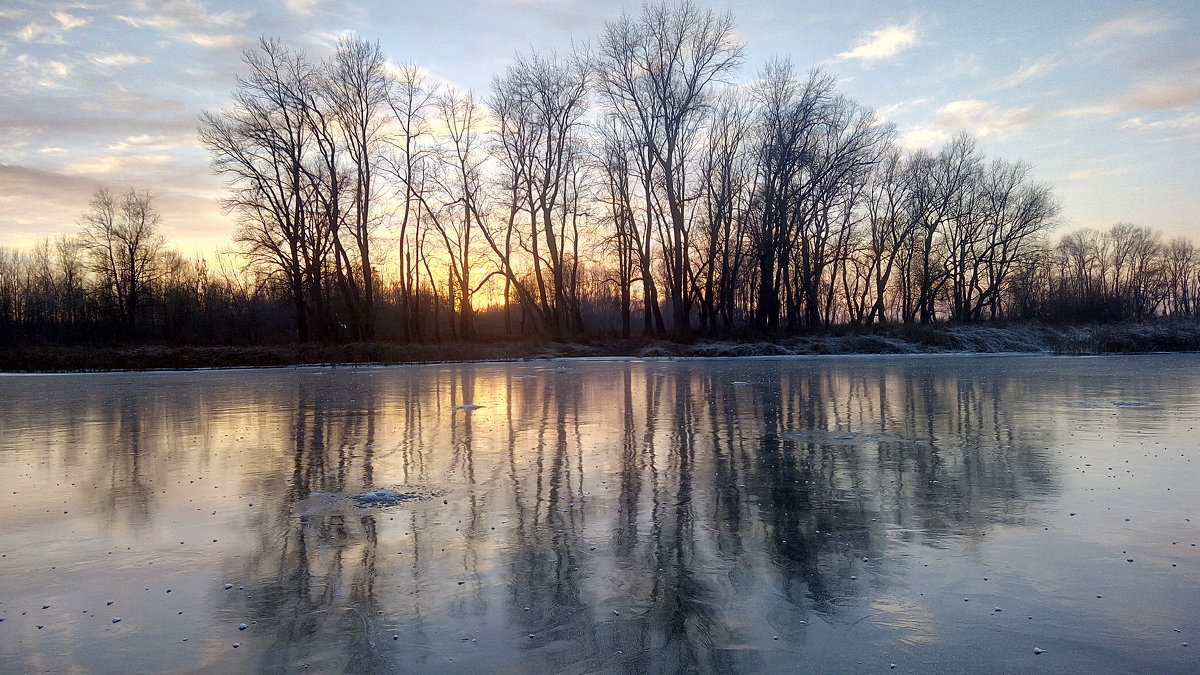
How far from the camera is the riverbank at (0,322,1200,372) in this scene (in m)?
32.6

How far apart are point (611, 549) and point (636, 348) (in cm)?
3225

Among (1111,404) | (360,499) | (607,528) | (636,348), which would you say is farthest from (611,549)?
(636,348)

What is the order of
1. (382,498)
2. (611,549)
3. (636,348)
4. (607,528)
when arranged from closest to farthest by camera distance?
(611,549)
(607,528)
(382,498)
(636,348)

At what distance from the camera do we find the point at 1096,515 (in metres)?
5.06

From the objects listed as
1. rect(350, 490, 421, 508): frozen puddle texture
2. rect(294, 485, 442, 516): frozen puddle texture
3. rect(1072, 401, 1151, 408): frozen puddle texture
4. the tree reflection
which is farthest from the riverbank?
rect(350, 490, 421, 508): frozen puddle texture

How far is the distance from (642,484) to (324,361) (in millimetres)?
30261

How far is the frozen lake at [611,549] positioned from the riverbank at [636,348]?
2477 cm

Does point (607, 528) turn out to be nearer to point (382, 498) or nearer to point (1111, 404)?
point (382, 498)

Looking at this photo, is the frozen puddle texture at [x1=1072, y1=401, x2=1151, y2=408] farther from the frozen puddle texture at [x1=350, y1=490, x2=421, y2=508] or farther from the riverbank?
the riverbank

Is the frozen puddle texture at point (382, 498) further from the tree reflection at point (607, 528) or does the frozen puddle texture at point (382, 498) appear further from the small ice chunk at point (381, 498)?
the tree reflection at point (607, 528)

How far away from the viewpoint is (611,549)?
4.46 m

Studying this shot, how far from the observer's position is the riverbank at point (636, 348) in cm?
3262

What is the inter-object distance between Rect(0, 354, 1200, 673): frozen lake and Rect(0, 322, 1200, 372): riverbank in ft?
81.3

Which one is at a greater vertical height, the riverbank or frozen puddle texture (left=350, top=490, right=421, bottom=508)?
the riverbank
